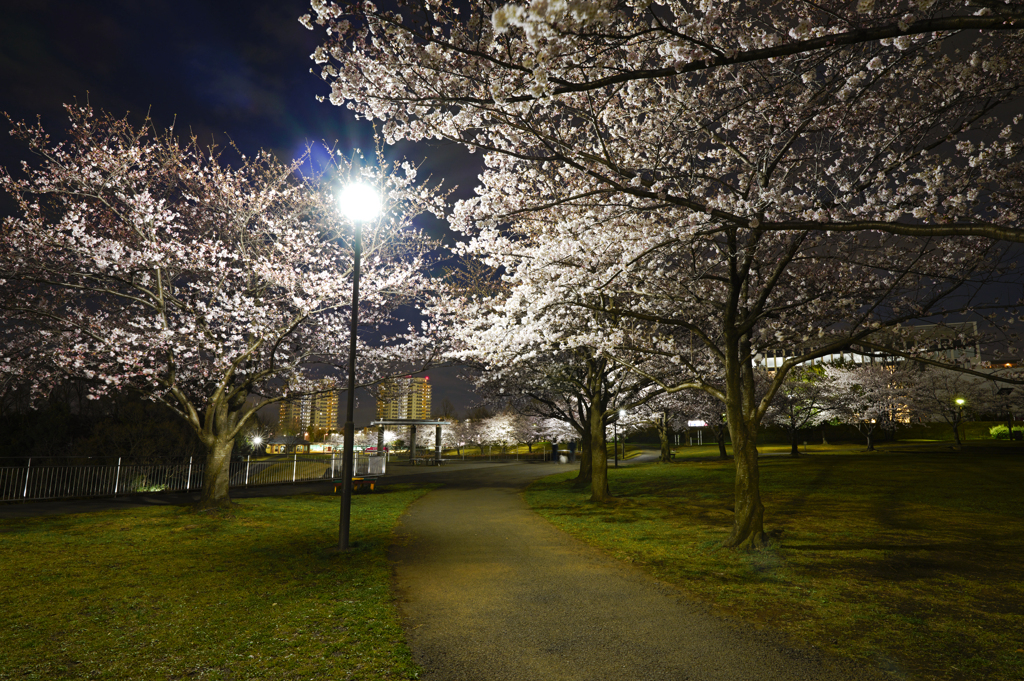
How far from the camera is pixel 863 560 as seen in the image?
944cm

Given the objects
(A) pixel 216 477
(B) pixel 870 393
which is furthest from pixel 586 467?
(B) pixel 870 393

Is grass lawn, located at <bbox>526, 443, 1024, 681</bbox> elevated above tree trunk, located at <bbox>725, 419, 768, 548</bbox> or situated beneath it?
situated beneath

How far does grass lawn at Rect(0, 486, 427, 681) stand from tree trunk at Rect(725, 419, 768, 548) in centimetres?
693

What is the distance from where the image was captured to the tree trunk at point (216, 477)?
14969mm

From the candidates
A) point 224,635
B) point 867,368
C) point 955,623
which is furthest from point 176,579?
point 867,368

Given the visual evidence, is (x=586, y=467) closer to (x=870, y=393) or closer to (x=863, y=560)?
(x=863, y=560)

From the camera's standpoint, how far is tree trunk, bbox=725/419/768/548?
1006 centimetres

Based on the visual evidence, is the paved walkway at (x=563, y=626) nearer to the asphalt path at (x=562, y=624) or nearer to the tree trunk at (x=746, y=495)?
the asphalt path at (x=562, y=624)

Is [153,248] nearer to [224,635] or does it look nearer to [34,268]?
[34,268]

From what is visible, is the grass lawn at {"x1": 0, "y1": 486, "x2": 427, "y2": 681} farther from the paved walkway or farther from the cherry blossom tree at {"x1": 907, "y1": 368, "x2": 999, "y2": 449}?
the cherry blossom tree at {"x1": 907, "y1": 368, "x2": 999, "y2": 449}

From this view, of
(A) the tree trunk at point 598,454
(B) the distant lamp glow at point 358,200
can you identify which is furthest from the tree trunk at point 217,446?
(A) the tree trunk at point 598,454

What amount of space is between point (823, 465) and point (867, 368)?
2104 centimetres

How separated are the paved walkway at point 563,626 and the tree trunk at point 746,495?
9.40ft

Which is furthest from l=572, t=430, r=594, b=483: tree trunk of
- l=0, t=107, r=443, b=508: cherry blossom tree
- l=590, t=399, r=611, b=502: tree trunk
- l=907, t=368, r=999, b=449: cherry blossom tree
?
l=907, t=368, r=999, b=449: cherry blossom tree
